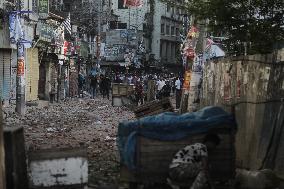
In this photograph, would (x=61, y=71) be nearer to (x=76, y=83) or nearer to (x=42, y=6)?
(x=76, y=83)

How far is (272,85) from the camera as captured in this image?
9969 mm

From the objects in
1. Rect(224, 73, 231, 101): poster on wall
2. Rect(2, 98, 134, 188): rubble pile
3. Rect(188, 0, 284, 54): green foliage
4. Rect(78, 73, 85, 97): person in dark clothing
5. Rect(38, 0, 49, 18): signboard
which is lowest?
Rect(78, 73, 85, 97): person in dark clothing

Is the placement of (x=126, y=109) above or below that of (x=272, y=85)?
below

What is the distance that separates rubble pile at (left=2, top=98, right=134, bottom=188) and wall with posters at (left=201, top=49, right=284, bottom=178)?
2.47 meters

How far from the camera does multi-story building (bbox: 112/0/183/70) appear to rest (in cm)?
8362

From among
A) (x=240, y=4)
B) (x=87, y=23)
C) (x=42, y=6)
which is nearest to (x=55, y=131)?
(x=240, y=4)

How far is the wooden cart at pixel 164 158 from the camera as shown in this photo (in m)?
9.05

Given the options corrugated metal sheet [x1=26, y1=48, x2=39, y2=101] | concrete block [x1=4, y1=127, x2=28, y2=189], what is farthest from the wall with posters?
corrugated metal sheet [x1=26, y1=48, x2=39, y2=101]

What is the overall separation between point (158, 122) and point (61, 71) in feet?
124

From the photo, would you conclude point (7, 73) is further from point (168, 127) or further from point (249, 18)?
point (168, 127)

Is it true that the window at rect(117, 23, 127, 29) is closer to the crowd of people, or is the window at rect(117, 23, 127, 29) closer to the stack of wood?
the crowd of people

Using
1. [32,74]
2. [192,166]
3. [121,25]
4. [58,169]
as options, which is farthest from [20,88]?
[121,25]

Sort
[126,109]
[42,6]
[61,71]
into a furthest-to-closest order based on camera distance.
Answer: [61,71]
[42,6]
[126,109]

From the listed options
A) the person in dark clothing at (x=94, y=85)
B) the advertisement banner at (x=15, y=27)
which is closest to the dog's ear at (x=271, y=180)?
the advertisement banner at (x=15, y=27)
